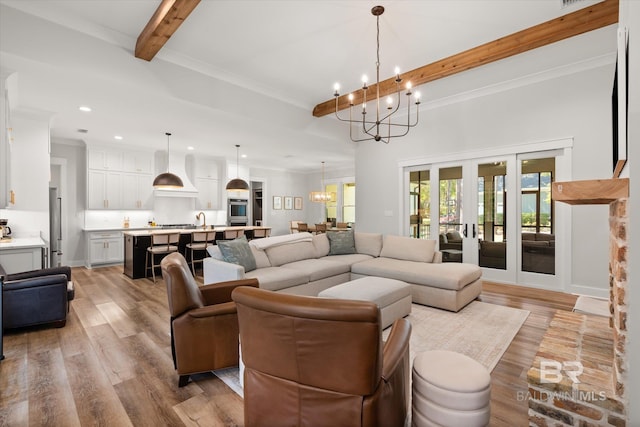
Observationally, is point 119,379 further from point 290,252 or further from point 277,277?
point 290,252

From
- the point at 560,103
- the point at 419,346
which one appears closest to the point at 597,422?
the point at 419,346

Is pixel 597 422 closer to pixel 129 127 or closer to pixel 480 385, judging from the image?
pixel 480 385

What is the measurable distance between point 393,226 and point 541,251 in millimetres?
2503

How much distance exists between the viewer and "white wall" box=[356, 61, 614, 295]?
402cm

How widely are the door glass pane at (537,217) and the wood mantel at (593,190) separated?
356 cm

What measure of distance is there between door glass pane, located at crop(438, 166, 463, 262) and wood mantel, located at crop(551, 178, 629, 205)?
390 cm

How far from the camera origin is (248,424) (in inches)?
58.4

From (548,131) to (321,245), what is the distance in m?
3.86

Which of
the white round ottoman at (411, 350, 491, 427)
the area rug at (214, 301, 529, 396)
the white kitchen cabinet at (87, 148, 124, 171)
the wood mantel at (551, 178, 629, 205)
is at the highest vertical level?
the white kitchen cabinet at (87, 148, 124, 171)

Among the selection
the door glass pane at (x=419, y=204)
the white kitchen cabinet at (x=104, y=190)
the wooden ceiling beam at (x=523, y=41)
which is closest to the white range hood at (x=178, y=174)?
the white kitchen cabinet at (x=104, y=190)

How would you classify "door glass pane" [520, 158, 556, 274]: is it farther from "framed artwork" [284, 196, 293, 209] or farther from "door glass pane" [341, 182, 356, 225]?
"framed artwork" [284, 196, 293, 209]

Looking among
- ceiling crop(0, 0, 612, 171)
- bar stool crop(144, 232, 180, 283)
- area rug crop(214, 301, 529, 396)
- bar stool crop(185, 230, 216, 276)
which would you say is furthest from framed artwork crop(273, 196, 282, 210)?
area rug crop(214, 301, 529, 396)

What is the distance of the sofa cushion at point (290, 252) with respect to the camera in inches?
170

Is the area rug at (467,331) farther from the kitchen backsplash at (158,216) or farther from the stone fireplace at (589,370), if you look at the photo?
the kitchen backsplash at (158,216)
